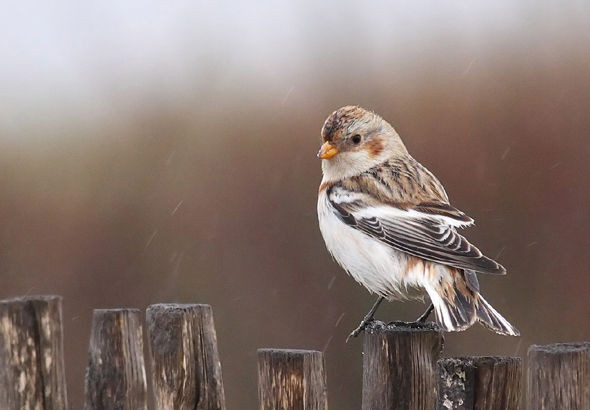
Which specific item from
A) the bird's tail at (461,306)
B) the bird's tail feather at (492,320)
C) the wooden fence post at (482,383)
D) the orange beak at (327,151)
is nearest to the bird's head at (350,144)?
the orange beak at (327,151)

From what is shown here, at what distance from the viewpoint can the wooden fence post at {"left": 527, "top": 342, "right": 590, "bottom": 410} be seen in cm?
334

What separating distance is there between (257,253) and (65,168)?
2.19m

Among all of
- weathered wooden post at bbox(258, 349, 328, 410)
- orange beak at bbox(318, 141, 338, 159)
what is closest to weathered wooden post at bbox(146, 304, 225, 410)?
weathered wooden post at bbox(258, 349, 328, 410)

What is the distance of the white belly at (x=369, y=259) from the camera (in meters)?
5.27

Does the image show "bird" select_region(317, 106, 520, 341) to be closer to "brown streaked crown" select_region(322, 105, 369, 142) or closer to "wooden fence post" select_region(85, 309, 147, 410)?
"brown streaked crown" select_region(322, 105, 369, 142)

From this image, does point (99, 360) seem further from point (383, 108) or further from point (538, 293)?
point (383, 108)

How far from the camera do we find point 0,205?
9766mm

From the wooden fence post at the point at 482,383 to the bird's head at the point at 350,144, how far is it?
239 cm

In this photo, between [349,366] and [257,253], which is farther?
[257,253]

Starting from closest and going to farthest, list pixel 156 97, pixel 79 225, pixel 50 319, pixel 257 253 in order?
1. pixel 50 319
2. pixel 257 253
3. pixel 79 225
4. pixel 156 97

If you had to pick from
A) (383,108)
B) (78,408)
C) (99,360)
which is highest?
(383,108)

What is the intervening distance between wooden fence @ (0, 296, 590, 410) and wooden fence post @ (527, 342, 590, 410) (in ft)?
0.77

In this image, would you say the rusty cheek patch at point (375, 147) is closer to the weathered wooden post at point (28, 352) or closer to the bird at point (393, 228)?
the bird at point (393, 228)

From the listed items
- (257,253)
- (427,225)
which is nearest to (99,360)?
(427,225)
